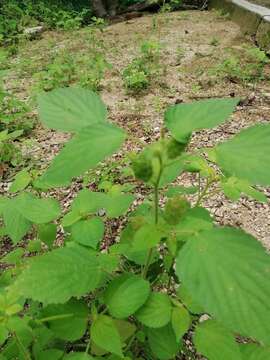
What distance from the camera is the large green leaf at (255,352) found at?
1073mm

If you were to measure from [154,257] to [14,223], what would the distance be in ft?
1.60

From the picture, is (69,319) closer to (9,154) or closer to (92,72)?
(9,154)

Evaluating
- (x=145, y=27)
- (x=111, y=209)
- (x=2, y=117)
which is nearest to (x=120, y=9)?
(x=145, y=27)

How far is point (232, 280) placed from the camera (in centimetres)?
65

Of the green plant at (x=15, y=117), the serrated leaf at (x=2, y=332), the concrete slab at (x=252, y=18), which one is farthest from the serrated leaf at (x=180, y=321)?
the concrete slab at (x=252, y=18)

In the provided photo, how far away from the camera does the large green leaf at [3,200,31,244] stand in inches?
52.1

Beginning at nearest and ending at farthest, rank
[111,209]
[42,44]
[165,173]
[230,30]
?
[165,173], [111,209], [230,30], [42,44]

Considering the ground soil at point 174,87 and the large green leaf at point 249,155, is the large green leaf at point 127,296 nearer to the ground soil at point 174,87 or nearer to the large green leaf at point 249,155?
the large green leaf at point 249,155

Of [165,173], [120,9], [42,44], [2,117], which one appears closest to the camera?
[165,173]

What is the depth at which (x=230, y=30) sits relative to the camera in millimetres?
5602

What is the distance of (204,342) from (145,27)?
19.7ft

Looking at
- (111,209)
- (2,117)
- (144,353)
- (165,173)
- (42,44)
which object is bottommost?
(42,44)

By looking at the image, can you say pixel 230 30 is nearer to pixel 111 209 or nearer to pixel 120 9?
pixel 120 9

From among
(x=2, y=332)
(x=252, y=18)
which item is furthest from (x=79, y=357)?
(x=252, y=18)
